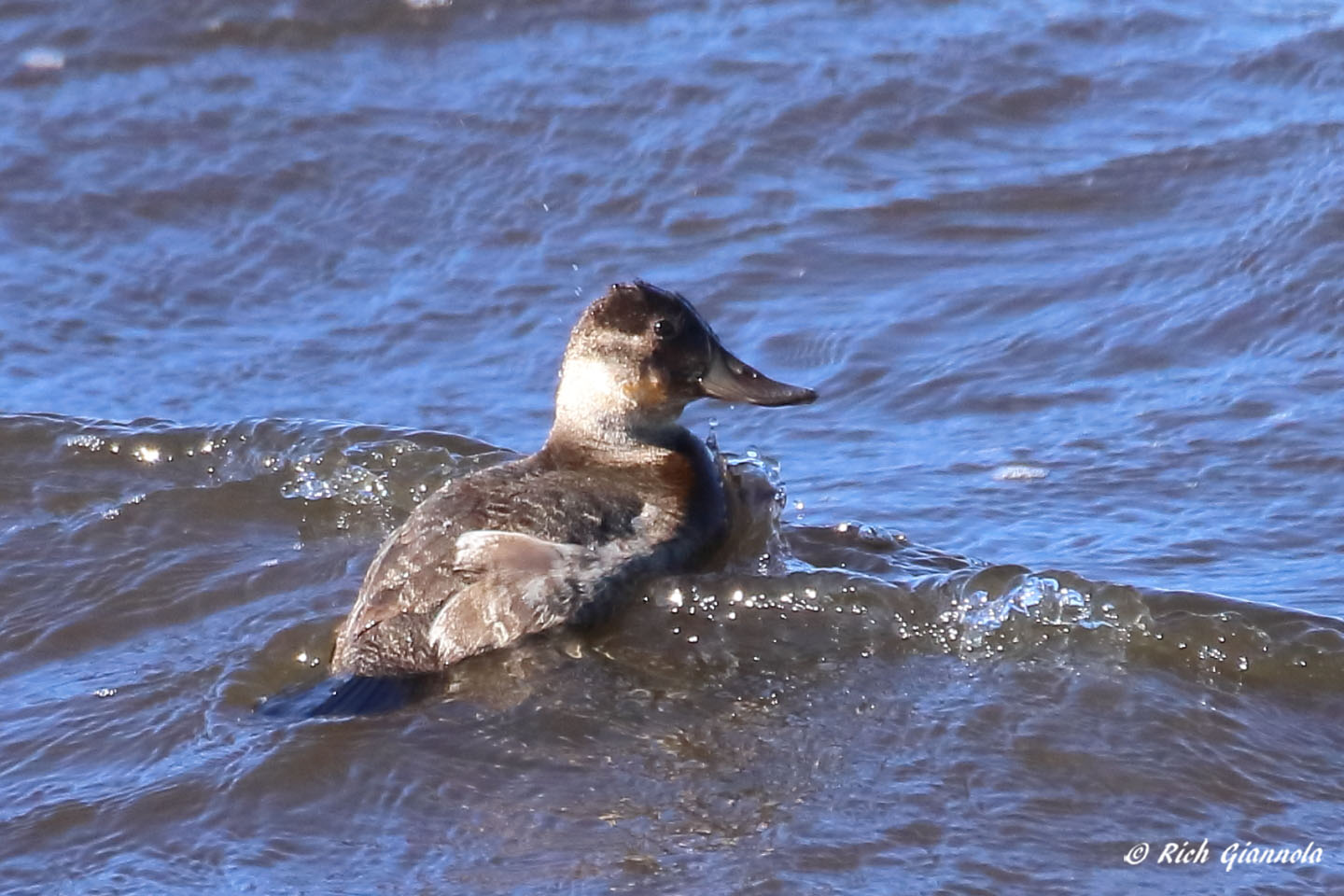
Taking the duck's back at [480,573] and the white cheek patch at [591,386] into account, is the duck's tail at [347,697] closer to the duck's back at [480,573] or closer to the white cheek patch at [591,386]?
the duck's back at [480,573]

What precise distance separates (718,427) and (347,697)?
7.45 feet

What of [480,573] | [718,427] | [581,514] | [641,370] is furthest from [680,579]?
[718,427]

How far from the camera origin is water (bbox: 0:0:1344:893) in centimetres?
398

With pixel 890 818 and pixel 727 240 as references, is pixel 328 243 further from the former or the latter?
pixel 890 818

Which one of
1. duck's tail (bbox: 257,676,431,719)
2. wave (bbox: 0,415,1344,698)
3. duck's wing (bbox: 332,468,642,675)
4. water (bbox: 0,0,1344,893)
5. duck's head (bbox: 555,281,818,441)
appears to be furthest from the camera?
duck's head (bbox: 555,281,818,441)

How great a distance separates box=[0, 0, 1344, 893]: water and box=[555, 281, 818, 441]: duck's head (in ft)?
1.02

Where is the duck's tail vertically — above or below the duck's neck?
below

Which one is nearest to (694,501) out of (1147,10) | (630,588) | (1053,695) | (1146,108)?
(630,588)

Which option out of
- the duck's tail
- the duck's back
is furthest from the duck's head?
the duck's tail

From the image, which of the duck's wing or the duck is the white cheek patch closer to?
the duck

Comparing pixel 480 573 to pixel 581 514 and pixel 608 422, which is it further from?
pixel 608 422

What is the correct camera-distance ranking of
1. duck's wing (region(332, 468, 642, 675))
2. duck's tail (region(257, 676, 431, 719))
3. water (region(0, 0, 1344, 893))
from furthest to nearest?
duck's wing (region(332, 468, 642, 675)), duck's tail (region(257, 676, 431, 719)), water (region(0, 0, 1344, 893))

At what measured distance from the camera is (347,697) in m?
4.50

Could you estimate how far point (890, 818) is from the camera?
3.87m
